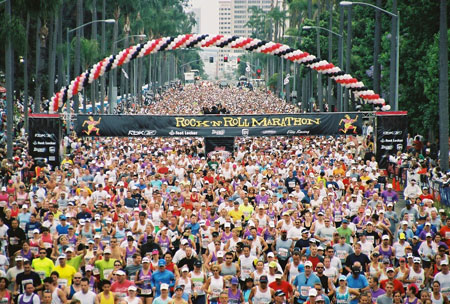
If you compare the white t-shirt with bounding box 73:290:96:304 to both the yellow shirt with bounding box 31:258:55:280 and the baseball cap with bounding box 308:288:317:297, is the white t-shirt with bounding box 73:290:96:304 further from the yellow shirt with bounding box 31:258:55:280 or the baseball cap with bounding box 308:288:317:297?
the baseball cap with bounding box 308:288:317:297

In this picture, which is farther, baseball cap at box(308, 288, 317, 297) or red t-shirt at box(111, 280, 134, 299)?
red t-shirt at box(111, 280, 134, 299)

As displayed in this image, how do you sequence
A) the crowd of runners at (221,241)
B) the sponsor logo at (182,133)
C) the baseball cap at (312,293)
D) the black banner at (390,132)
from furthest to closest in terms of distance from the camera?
the sponsor logo at (182,133)
the black banner at (390,132)
the crowd of runners at (221,241)
the baseball cap at (312,293)

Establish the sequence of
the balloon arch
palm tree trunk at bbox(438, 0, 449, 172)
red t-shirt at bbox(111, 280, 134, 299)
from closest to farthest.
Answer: red t-shirt at bbox(111, 280, 134, 299) < palm tree trunk at bbox(438, 0, 449, 172) < the balloon arch

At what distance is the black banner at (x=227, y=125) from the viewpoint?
103ft

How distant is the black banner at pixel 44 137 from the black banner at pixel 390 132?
31.7 ft

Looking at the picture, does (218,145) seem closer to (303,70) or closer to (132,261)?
(132,261)

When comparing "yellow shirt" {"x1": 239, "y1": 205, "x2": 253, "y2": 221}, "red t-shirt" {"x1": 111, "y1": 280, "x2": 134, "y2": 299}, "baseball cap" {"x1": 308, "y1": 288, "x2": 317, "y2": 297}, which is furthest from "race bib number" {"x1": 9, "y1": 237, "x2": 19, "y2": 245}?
"baseball cap" {"x1": 308, "y1": 288, "x2": 317, "y2": 297}

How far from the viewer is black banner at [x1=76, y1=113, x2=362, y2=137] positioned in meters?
31.3

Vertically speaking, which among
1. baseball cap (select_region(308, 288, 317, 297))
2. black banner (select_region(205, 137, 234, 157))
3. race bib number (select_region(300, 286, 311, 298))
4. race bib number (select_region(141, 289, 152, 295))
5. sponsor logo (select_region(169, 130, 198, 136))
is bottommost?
race bib number (select_region(141, 289, 152, 295))

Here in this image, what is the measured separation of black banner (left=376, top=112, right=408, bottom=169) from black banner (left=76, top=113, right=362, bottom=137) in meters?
2.16

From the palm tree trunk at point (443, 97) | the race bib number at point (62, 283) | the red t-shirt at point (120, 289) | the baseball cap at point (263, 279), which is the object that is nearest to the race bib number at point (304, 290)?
the baseball cap at point (263, 279)

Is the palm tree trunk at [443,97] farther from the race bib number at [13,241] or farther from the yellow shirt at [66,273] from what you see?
the yellow shirt at [66,273]

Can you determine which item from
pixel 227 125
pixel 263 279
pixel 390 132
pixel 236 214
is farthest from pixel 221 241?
pixel 227 125

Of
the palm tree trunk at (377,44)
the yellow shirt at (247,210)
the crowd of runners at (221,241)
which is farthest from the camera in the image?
the palm tree trunk at (377,44)
